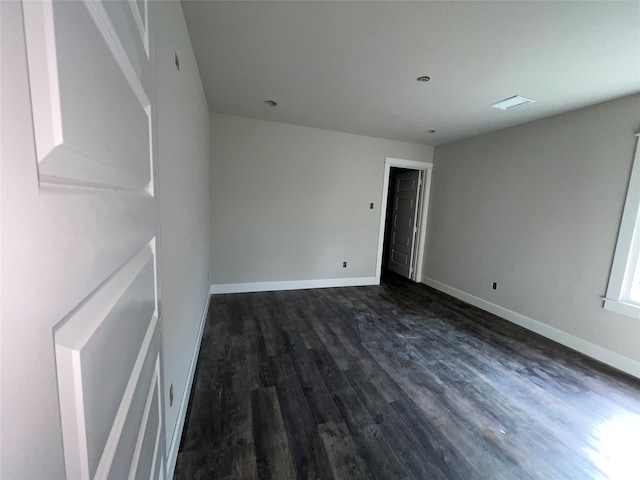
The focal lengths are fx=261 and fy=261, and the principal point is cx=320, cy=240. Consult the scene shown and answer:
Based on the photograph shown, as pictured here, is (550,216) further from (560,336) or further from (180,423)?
(180,423)

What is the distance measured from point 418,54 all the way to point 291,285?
3.19 meters

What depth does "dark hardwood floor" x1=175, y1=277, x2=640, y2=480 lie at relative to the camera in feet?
4.60

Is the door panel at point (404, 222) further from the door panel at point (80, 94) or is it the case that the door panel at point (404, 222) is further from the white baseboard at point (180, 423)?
the door panel at point (80, 94)

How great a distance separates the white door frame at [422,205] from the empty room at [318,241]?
0.04 meters

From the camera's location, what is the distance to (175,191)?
140 centimetres

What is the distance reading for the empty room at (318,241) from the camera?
31 cm

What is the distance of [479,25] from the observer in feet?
5.13

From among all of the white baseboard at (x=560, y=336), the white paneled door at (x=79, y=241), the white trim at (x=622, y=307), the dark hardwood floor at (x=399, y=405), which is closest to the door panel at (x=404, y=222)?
the white baseboard at (x=560, y=336)

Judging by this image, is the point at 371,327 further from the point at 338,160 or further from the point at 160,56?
the point at 160,56

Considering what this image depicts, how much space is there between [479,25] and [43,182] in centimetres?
217

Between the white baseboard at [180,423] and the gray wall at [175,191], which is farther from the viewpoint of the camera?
the white baseboard at [180,423]

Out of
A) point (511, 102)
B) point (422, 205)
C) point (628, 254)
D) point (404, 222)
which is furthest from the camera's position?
point (404, 222)

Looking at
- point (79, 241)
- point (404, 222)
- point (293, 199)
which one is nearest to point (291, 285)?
point (293, 199)

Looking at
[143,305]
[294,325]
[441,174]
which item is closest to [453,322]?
[294,325]
